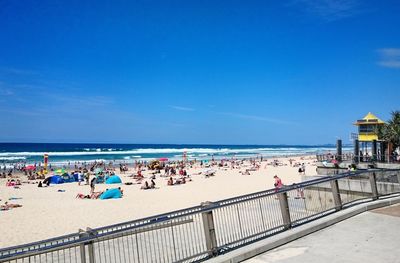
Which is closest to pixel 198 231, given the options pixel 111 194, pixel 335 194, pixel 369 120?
pixel 335 194

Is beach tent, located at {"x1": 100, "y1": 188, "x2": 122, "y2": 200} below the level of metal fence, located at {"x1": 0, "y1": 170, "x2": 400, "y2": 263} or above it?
below

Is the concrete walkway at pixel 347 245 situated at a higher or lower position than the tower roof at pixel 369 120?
lower

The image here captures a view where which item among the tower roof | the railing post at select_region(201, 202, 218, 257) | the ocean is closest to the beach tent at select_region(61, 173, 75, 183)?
the tower roof

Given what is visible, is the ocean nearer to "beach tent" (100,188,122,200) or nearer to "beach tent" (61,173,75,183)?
"beach tent" (61,173,75,183)

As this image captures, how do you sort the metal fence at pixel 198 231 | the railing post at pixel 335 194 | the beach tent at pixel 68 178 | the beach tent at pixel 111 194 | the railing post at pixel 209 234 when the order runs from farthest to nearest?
the beach tent at pixel 68 178, the beach tent at pixel 111 194, the railing post at pixel 335 194, the railing post at pixel 209 234, the metal fence at pixel 198 231

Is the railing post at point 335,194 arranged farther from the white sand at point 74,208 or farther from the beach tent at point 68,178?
the beach tent at point 68,178

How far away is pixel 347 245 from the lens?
6469mm

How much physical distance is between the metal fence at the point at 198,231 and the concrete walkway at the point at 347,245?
64 cm

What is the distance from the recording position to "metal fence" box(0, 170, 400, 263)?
4871mm

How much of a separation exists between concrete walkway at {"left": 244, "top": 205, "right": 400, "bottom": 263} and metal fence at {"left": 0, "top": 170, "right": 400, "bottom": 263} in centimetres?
64

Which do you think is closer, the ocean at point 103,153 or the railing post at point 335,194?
the railing post at point 335,194

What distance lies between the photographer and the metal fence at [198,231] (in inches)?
192

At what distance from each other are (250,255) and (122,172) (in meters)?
41.6

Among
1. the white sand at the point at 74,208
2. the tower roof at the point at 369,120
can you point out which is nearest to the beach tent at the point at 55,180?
the white sand at the point at 74,208
